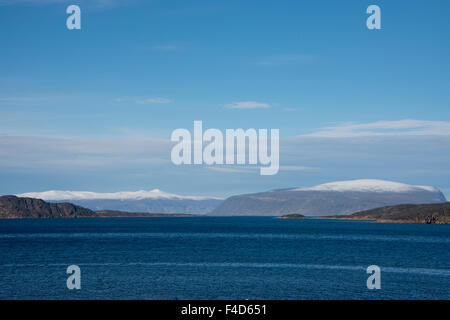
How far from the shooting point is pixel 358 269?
85.7 metres

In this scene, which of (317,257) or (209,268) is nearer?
(209,268)

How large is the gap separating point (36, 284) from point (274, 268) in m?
38.3

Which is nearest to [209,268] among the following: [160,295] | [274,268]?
[274,268]

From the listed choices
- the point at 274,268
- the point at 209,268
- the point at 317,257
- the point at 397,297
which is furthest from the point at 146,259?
the point at 397,297

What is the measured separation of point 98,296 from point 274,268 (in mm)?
37069
